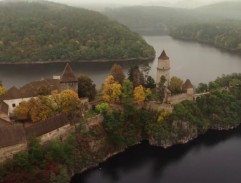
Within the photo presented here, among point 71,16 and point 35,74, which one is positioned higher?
point 71,16

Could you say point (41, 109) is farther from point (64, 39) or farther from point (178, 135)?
point (64, 39)

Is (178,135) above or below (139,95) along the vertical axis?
below

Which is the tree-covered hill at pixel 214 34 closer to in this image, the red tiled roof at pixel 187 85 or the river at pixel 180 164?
the red tiled roof at pixel 187 85

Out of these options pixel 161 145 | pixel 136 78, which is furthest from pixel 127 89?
pixel 161 145

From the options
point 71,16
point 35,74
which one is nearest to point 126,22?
point 71,16

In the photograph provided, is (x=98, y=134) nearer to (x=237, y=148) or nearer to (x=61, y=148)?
(x=61, y=148)

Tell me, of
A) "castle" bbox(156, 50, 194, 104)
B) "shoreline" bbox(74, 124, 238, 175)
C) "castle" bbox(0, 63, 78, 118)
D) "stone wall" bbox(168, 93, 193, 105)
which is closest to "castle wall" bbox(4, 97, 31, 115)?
"castle" bbox(0, 63, 78, 118)
